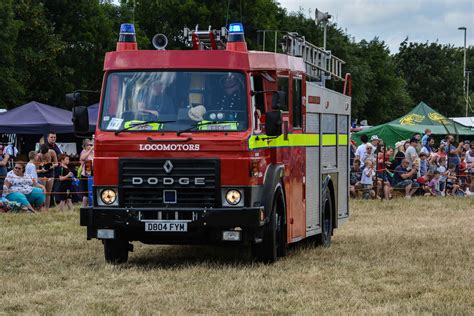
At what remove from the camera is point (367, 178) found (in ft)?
101

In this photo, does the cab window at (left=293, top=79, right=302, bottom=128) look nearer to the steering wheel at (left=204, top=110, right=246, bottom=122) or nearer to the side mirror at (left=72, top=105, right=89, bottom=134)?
the steering wheel at (left=204, top=110, right=246, bottom=122)

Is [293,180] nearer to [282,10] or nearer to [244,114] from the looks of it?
[244,114]

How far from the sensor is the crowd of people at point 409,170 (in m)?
31.1

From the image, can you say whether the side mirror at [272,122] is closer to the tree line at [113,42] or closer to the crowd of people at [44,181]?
the tree line at [113,42]

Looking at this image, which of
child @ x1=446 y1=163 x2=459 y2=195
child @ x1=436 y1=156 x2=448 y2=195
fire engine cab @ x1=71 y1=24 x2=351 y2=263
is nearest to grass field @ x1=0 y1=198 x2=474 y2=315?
fire engine cab @ x1=71 y1=24 x2=351 y2=263

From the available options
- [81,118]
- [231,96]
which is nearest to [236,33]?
[231,96]

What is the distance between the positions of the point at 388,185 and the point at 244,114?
1779cm

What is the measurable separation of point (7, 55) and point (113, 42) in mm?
12043

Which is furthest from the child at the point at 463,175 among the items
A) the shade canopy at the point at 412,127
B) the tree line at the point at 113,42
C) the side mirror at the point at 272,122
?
the side mirror at the point at 272,122

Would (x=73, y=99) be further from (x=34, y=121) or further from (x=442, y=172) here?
(x=442, y=172)

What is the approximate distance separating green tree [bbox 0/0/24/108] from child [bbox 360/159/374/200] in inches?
864

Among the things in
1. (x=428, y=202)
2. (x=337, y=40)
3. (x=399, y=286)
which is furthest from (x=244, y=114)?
(x=337, y=40)

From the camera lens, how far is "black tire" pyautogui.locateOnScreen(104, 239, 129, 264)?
567 inches

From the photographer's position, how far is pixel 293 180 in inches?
603
